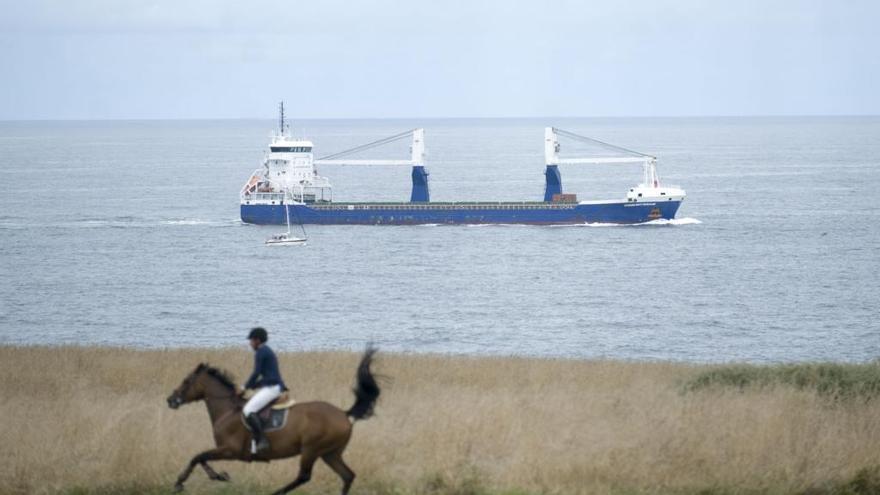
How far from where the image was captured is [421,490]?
12852mm

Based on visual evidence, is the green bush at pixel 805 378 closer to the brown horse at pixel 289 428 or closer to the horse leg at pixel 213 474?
the brown horse at pixel 289 428

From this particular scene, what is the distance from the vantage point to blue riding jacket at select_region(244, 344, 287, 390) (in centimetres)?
1170

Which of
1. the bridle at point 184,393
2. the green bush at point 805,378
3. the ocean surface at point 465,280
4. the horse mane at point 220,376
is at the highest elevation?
the horse mane at point 220,376

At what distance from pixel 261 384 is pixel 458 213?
67606mm

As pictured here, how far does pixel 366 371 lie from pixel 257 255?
54.8 meters

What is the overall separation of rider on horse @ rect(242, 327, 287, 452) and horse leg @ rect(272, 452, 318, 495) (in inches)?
15.7

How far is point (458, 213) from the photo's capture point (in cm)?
7925

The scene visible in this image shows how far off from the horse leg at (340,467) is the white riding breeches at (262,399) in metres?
0.78

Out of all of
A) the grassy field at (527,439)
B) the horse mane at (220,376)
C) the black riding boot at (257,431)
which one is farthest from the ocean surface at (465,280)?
the black riding boot at (257,431)

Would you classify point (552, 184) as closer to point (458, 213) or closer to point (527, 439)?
point (458, 213)

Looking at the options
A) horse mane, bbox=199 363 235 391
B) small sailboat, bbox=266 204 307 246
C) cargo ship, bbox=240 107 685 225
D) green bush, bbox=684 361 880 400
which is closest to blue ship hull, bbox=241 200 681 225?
cargo ship, bbox=240 107 685 225

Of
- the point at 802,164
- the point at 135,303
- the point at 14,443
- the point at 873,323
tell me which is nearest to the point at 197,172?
the point at 802,164

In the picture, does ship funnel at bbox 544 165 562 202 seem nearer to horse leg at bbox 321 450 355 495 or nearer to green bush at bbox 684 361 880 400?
green bush at bbox 684 361 880 400

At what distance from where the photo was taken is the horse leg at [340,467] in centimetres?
1193
